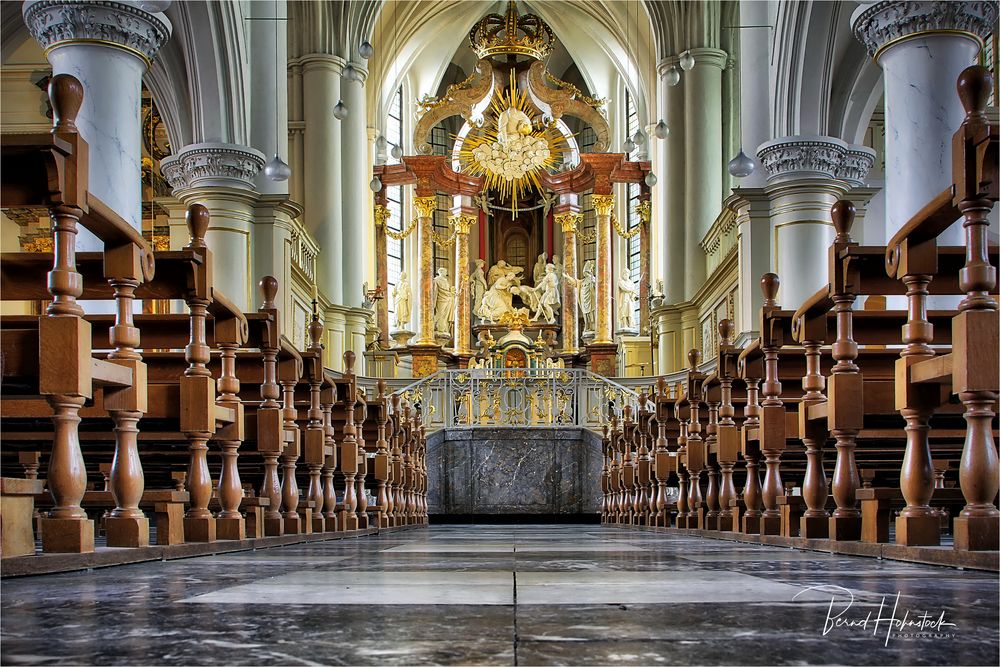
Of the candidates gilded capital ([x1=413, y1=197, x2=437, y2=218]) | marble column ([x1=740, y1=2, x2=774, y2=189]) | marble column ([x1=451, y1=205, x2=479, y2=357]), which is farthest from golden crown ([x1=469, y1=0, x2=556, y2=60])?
→ marble column ([x1=740, y1=2, x2=774, y2=189])

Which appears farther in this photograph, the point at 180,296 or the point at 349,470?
the point at 349,470

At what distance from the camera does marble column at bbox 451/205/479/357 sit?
2706 centimetres

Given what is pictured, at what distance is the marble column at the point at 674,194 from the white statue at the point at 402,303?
868 cm

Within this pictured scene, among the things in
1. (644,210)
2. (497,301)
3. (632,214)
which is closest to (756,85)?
(644,210)

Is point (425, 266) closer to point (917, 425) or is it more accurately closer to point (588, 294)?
point (588, 294)

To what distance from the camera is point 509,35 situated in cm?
2509

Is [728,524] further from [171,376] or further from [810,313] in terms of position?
[171,376]

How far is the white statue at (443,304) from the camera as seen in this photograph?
28125 mm

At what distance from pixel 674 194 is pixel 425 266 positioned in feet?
26.8

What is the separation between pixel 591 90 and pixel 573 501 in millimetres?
15573

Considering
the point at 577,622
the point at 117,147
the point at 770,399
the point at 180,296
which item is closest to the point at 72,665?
the point at 577,622

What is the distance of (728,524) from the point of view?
7.10 meters

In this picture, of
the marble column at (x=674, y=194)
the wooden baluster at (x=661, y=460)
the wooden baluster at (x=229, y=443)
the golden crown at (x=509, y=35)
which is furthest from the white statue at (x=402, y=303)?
the wooden baluster at (x=229, y=443)

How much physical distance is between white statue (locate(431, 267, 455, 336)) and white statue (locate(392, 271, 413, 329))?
2.12ft
